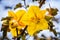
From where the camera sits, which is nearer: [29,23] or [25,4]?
[29,23]

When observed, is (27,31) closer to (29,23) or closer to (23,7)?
(29,23)

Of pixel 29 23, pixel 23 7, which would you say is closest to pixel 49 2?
pixel 23 7

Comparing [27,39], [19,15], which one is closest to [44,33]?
[27,39]

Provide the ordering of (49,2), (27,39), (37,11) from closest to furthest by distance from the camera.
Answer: (37,11)
(27,39)
(49,2)

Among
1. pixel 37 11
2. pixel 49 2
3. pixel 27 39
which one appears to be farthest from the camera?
pixel 49 2

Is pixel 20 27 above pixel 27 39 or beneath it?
above

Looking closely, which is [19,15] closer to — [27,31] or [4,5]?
[27,31]
